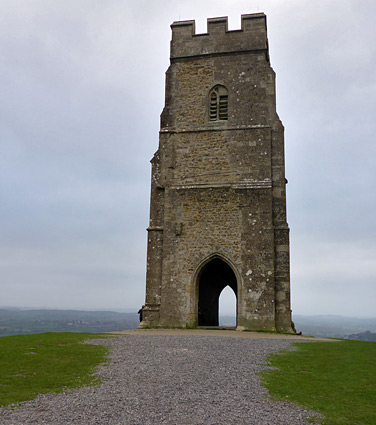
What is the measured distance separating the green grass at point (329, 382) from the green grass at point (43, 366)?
314 cm

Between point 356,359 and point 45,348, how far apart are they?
283 inches

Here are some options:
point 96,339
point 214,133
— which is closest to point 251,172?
point 214,133

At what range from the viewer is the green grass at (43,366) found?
21.5ft

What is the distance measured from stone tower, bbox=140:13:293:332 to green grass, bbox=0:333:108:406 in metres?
7.09

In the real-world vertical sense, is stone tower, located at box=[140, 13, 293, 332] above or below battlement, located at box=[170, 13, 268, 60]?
below

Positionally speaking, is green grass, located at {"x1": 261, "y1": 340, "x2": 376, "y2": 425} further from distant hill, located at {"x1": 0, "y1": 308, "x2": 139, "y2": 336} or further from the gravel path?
distant hill, located at {"x1": 0, "y1": 308, "x2": 139, "y2": 336}

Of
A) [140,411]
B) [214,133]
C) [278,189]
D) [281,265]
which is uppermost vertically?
[214,133]

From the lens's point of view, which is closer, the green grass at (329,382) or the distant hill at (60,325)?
the green grass at (329,382)

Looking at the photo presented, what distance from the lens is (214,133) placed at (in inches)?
762

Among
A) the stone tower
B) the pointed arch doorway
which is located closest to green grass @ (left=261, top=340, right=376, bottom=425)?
the stone tower

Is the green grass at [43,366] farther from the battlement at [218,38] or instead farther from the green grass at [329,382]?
the battlement at [218,38]

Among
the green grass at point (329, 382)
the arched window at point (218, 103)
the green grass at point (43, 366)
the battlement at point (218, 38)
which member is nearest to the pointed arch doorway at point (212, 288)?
the arched window at point (218, 103)

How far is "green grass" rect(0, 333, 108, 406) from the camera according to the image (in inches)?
258

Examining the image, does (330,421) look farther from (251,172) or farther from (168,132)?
(168,132)
